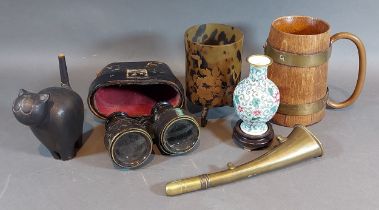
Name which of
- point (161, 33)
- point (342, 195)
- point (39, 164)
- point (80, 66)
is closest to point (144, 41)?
point (161, 33)

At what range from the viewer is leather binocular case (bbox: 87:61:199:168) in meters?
1.92

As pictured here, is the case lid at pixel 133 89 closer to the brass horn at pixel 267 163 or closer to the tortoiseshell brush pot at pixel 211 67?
the tortoiseshell brush pot at pixel 211 67

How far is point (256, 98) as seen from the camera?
194 cm

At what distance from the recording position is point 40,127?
1843 mm

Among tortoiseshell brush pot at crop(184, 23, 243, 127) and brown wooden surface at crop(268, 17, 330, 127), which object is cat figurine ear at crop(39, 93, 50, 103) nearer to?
tortoiseshell brush pot at crop(184, 23, 243, 127)

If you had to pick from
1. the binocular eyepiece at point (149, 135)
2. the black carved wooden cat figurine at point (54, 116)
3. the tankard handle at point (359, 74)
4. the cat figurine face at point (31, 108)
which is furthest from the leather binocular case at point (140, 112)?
the tankard handle at point (359, 74)

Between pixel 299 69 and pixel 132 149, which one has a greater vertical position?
pixel 299 69

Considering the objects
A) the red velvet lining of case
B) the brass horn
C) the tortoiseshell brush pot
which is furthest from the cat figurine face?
the tortoiseshell brush pot

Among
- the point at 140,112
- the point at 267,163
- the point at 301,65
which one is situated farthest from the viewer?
the point at 140,112

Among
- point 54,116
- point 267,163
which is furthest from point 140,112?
point 267,163

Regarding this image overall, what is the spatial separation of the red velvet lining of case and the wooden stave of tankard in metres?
0.46

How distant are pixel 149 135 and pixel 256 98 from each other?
1.43ft

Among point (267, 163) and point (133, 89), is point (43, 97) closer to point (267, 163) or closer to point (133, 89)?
point (133, 89)

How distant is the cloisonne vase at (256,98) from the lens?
6.36 feet
